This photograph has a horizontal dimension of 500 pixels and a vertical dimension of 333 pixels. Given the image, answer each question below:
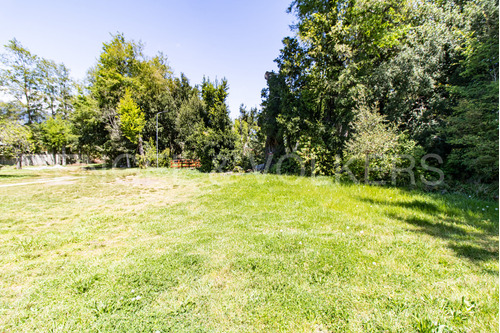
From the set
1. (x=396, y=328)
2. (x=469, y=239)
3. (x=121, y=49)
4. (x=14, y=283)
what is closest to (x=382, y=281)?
(x=396, y=328)

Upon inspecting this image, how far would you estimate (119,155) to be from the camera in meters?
24.2

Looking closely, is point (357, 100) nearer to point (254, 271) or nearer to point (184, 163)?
point (254, 271)

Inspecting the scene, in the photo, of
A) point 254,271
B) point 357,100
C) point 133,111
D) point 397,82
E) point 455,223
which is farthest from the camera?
point 133,111

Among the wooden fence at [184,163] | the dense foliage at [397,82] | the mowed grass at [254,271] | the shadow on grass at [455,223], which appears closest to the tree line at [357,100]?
the dense foliage at [397,82]

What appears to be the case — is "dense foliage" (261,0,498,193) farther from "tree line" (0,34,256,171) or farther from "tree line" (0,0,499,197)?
"tree line" (0,34,256,171)

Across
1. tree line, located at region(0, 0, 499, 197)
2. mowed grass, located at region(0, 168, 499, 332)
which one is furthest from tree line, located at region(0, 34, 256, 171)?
mowed grass, located at region(0, 168, 499, 332)

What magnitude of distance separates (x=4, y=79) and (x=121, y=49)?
19412 mm

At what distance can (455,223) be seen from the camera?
4.36 meters

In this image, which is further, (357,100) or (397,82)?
(397,82)

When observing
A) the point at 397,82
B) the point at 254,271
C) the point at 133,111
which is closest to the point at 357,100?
the point at 397,82

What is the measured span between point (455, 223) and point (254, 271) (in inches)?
195

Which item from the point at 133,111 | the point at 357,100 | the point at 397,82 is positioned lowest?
the point at 357,100

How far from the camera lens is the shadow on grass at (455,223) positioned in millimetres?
3193

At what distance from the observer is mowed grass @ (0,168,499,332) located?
1917mm
